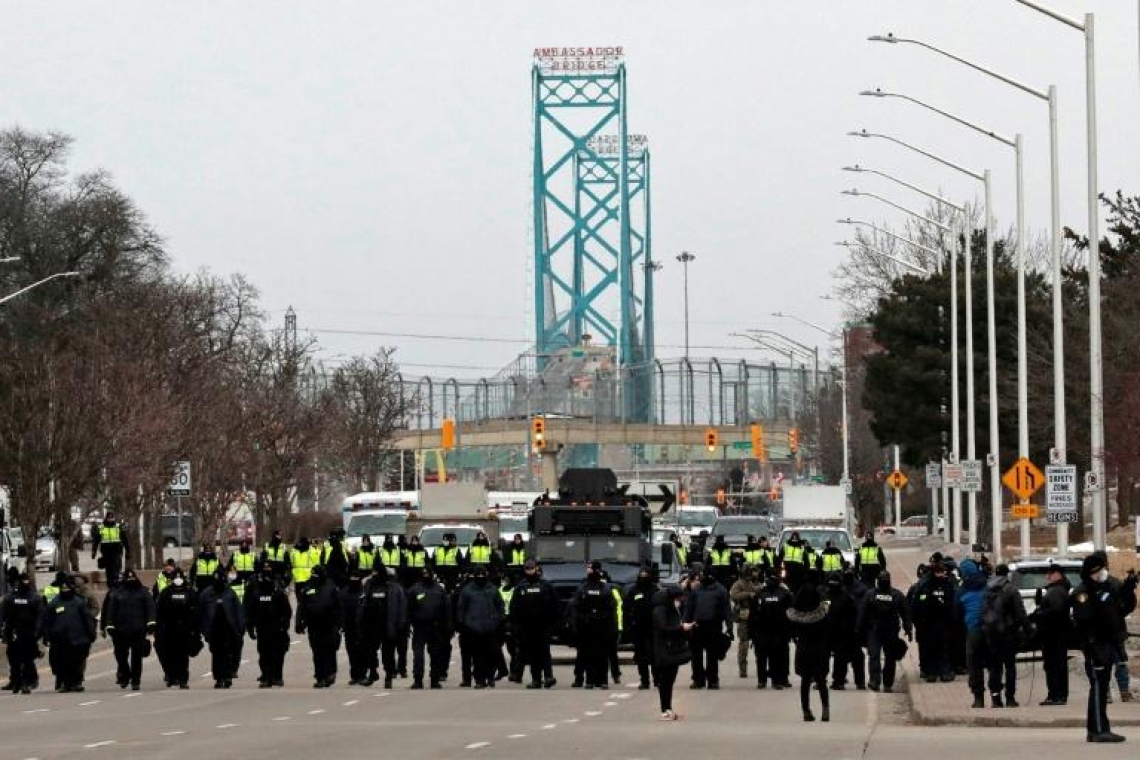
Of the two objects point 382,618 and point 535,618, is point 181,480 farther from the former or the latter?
point 535,618

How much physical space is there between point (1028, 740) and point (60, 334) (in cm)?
5127

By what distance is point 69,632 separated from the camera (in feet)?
103

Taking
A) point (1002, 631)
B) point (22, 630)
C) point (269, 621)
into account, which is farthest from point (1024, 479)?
point (22, 630)

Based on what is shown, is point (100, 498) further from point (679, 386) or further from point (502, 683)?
point (679, 386)

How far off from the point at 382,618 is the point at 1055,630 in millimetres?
9736

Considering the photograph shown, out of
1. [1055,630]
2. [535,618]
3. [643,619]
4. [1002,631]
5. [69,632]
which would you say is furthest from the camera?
[535,618]

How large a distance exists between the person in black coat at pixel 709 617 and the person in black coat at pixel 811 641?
17.3ft

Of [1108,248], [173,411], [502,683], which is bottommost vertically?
[502,683]

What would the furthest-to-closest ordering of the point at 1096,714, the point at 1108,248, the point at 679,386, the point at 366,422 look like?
1. the point at 679,386
2. the point at 366,422
3. the point at 1108,248
4. the point at 1096,714

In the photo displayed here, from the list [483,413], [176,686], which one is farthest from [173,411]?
[483,413]

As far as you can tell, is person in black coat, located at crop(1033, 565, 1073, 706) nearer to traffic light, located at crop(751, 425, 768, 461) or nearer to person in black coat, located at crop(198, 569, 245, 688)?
person in black coat, located at crop(198, 569, 245, 688)

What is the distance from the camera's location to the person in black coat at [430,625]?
32.0m

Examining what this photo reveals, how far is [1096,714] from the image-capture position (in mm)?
22016

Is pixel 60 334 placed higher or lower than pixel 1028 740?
higher
